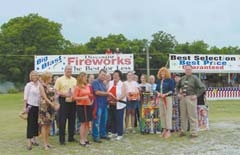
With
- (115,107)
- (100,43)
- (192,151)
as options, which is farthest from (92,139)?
(100,43)

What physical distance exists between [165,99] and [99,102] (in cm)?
169

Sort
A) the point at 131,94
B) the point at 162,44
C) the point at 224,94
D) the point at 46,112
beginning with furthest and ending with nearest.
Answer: the point at 162,44
the point at 224,94
the point at 131,94
the point at 46,112

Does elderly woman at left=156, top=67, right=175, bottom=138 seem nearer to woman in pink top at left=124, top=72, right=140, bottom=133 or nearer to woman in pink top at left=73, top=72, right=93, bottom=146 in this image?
woman in pink top at left=124, top=72, right=140, bottom=133

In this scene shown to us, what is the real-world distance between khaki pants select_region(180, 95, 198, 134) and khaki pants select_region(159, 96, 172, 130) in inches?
13.6

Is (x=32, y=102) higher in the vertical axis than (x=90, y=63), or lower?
lower

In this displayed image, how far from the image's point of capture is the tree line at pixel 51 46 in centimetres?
6569

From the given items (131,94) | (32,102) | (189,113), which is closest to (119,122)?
(131,94)

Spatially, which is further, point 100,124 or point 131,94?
point 131,94

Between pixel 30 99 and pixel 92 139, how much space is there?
201 cm

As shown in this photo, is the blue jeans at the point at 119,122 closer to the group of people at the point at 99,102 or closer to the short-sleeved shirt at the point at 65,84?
the group of people at the point at 99,102

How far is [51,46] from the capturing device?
68812mm

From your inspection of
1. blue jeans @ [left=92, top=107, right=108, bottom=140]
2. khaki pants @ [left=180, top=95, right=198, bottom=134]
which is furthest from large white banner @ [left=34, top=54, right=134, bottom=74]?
blue jeans @ [left=92, top=107, right=108, bottom=140]

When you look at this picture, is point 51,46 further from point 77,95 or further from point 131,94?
point 77,95

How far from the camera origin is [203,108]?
521 inches
